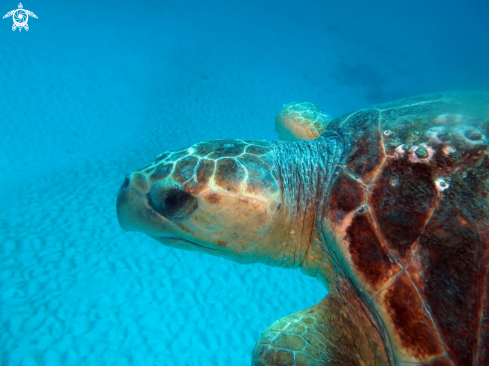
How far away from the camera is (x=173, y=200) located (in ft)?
5.11

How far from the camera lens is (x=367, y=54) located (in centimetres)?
2797

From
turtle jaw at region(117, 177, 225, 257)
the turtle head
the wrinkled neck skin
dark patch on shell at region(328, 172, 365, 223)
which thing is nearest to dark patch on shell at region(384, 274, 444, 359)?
dark patch on shell at region(328, 172, 365, 223)

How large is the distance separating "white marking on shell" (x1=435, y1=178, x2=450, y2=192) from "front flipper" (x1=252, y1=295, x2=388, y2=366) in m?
0.73

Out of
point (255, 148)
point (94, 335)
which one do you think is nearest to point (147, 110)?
point (94, 335)

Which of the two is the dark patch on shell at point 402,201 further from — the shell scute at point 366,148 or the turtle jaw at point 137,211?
the turtle jaw at point 137,211

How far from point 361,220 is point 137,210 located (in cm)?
131

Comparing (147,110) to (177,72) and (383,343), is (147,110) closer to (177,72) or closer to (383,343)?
(177,72)

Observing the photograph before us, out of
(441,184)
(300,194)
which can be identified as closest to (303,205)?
(300,194)

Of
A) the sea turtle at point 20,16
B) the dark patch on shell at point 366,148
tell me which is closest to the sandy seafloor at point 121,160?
the sea turtle at point 20,16

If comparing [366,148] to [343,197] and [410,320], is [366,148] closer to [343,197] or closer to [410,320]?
[343,197]

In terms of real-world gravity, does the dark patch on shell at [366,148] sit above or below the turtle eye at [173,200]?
above

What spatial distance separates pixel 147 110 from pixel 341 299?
12.6 m

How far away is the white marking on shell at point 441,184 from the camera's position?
115cm

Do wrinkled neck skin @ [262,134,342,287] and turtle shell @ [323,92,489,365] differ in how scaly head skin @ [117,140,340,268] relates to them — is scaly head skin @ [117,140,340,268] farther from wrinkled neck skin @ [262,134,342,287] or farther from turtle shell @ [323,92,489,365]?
turtle shell @ [323,92,489,365]
